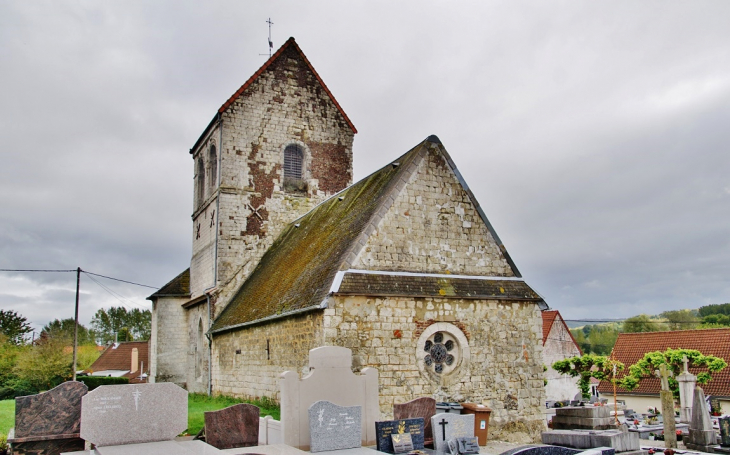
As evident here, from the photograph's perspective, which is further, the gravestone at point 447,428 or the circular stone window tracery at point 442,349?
the circular stone window tracery at point 442,349

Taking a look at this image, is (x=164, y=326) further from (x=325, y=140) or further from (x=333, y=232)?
(x=333, y=232)

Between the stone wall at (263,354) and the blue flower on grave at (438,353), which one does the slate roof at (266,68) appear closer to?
the stone wall at (263,354)

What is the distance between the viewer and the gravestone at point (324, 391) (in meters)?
10.5

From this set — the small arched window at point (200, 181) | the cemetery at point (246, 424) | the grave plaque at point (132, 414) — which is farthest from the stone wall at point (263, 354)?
the small arched window at point (200, 181)

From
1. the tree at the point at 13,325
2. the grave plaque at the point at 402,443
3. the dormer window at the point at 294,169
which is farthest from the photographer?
the tree at the point at 13,325

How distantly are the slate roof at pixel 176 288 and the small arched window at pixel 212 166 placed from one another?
4.95 meters

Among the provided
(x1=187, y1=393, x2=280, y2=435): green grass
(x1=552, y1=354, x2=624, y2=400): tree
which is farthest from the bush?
(x1=552, y1=354, x2=624, y2=400): tree

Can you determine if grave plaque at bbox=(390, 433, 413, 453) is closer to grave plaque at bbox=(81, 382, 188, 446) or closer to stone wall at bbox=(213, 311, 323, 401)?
stone wall at bbox=(213, 311, 323, 401)

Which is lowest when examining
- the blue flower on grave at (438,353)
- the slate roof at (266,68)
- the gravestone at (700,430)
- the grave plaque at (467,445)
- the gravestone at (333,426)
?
the gravestone at (700,430)

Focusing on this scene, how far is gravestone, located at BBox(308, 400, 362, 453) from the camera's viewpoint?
33.2ft

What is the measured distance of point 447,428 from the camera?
11.0m

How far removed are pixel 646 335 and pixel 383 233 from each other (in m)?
27.1

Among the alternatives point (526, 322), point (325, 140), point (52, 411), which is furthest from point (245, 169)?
point (52, 411)

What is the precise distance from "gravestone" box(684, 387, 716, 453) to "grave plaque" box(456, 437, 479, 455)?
8.38m
